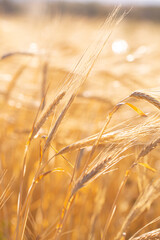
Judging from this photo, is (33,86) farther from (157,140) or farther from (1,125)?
(157,140)

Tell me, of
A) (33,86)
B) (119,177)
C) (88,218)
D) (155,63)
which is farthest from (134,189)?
(155,63)

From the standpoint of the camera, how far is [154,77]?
1.93 metres

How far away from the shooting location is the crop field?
498 millimetres

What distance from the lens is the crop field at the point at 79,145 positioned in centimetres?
50

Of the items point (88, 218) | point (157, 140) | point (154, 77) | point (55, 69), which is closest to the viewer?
point (157, 140)

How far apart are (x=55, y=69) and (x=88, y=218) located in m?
0.56

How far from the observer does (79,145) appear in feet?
1.61

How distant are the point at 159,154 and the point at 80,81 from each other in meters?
0.83

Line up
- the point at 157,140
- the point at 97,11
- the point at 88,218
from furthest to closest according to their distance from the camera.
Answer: the point at 97,11 < the point at 88,218 < the point at 157,140

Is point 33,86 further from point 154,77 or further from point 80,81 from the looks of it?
point 80,81

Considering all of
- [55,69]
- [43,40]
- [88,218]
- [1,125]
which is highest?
[43,40]

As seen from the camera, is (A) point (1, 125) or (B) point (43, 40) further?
(A) point (1, 125)

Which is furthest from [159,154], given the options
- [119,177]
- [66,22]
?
[66,22]

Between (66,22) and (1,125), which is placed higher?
(66,22)
